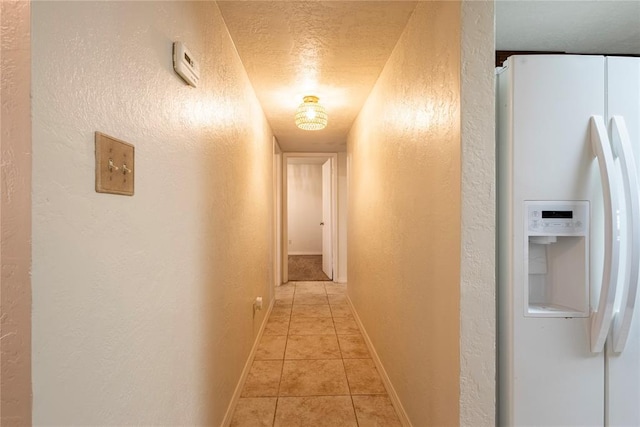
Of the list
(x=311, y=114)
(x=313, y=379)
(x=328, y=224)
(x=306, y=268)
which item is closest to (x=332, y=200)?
(x=328, y=224)

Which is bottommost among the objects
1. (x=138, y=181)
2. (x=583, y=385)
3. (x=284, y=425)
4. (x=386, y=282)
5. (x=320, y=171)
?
(x=284, y=425)

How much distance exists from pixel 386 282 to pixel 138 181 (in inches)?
66.5

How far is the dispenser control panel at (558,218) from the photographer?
1.16 m

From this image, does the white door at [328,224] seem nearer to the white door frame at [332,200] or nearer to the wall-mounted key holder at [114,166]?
the white door frame at [332,200]

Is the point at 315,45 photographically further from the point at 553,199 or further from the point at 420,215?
the point at 553,199

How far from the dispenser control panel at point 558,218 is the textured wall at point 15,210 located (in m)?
1.44

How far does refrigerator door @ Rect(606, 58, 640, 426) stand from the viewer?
115 centimetres

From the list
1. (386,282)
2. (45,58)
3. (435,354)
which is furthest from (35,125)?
(386,282)

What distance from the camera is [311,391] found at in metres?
2.08

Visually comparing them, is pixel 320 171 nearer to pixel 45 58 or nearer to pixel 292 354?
pixel 292 354

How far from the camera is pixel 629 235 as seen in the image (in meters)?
1.07

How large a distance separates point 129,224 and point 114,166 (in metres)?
0.16

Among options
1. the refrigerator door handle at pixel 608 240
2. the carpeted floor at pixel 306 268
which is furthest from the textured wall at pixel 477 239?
the carpeted floor at pixel 306 268

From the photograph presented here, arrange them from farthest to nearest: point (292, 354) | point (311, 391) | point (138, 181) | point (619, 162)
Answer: point (292, 354), point (311, 391), point (619, 162), point (138, 181)
